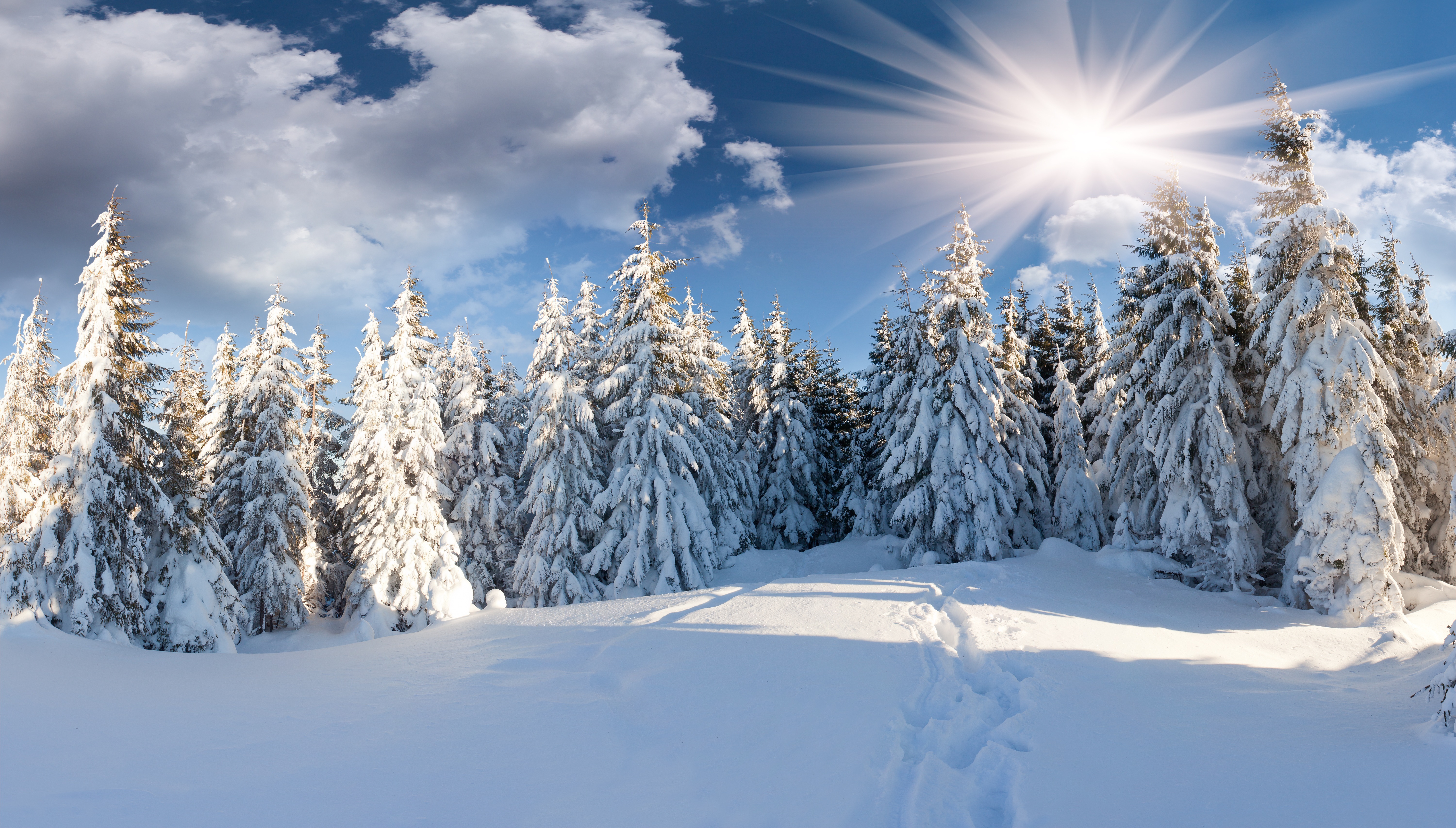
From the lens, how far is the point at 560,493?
21.2 metres

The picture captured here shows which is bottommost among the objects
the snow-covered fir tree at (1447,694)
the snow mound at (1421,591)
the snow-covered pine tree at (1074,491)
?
the snow mound at (1421,591)

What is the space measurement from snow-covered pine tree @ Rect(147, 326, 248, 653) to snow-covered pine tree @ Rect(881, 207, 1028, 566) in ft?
64.1

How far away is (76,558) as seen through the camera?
13.2 metres

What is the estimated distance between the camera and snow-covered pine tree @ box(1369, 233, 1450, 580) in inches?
632

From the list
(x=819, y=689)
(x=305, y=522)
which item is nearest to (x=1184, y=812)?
(x=819, y=689)

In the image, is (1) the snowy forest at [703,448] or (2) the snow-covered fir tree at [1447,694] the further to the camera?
(1) the snowy forest at [703,448]

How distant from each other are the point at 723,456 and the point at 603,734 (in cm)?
1887

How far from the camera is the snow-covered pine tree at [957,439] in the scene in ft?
68.5

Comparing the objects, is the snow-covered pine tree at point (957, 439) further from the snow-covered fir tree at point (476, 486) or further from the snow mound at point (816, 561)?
the snow-covered fir tree at point (476, 486)

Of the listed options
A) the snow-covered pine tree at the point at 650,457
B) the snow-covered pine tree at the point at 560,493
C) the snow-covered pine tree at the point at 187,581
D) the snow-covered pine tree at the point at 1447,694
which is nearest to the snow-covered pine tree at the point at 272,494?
the snow-covered pine tree at the point at 187,581

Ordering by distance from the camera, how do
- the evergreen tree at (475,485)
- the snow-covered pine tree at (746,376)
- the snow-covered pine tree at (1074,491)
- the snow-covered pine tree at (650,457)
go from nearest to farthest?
the snow-covered pine tree at (650,457)
the snow-covered pine tree at (1074,491)
the evergreen tree at (475,485)
the snow-covered pine tree at (746,376)

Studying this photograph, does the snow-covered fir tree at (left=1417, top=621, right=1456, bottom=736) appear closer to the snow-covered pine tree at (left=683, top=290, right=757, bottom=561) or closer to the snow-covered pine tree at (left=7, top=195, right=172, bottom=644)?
the snow-covered pine tree at (left=683, top=290, right=757, bottom=561)

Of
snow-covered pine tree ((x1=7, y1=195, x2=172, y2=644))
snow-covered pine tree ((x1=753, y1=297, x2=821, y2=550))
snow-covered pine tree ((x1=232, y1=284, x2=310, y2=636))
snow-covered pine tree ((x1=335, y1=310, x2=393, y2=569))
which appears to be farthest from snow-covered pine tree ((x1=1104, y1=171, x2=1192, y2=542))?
snow-covered pine tree ((x1=232, y1=284, x2=310, y2=636))

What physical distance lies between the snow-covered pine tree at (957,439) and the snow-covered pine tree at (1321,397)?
7330mm
